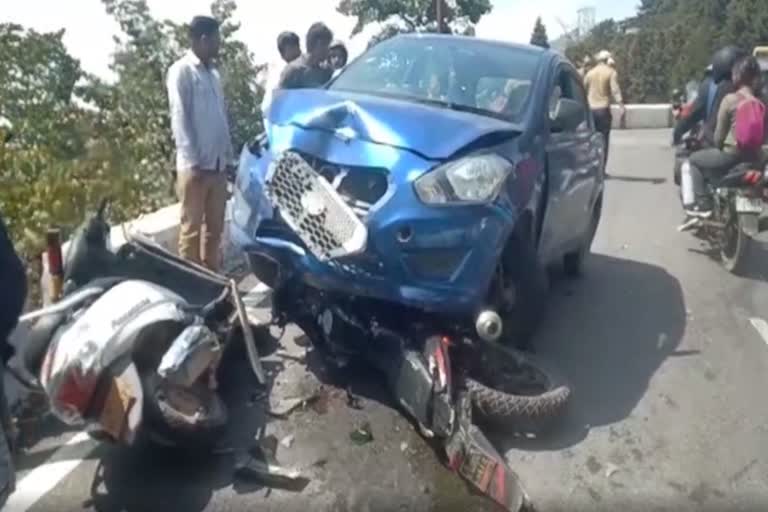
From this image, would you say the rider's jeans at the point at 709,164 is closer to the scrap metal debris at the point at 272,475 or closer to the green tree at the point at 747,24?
the scrap metal debris at the point at 272,475

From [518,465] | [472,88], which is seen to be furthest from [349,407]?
[472,88]

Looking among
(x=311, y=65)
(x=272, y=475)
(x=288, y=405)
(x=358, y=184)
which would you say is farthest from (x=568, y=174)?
(x=272, y=475)

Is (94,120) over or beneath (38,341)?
beneath

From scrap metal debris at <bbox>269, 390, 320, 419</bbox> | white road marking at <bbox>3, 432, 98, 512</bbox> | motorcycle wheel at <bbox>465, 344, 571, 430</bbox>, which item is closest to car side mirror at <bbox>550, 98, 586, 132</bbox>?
motorcycle wheel at <bbox>465, 344, 571, 430</bbox>

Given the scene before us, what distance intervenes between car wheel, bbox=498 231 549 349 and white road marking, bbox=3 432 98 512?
238cm

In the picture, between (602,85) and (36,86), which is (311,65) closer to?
(36,86)

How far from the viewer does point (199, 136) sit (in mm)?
7617

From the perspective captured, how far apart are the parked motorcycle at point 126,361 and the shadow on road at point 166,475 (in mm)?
146

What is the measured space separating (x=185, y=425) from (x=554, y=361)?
2.86 m

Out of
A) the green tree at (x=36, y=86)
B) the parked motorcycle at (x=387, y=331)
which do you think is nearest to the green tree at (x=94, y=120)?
the green tree at (x=36, y=86)

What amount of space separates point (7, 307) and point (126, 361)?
1.50 m

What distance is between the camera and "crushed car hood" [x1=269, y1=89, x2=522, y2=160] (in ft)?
18.9

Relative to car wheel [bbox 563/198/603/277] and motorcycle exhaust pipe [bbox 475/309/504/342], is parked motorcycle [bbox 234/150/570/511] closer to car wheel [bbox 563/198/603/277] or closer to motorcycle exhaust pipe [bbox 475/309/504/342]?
motorcycle exhaust pipe [bbox 475/309/504/342]

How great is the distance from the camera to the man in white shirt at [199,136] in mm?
7555
